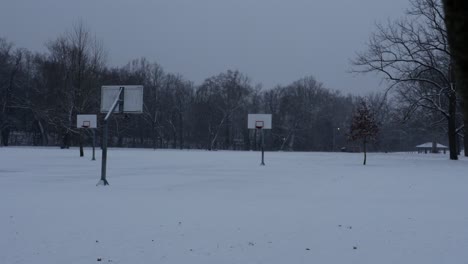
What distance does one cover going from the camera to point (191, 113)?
8994 centimetres

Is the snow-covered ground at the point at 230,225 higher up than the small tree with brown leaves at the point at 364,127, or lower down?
lower down

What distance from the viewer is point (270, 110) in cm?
9800

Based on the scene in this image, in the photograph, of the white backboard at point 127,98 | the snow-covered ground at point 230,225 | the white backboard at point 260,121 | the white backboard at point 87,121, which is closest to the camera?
the snow-covered ground at point 230,225

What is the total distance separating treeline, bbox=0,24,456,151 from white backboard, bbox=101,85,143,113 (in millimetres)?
39903

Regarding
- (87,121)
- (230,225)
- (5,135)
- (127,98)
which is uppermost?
(87,121)

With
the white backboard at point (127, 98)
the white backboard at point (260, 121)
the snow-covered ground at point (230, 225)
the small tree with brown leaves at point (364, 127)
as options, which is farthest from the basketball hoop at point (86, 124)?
the snow-covered ground at point (230, 225)

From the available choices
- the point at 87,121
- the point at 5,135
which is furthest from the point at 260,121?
the point at 5,135

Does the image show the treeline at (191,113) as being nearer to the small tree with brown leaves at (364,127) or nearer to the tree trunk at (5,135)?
the tree trunk at (5,135)

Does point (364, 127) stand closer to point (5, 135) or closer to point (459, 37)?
point (459, 37)

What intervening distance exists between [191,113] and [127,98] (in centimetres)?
7341

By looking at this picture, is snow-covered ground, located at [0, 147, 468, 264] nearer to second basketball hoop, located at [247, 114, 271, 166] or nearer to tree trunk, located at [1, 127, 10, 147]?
second basketball hoop, located at [247, 114, 271, 166]

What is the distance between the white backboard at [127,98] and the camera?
16.5 meters

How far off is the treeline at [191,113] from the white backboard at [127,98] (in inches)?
1571

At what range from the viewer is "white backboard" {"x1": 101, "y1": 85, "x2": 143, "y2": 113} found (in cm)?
1648
